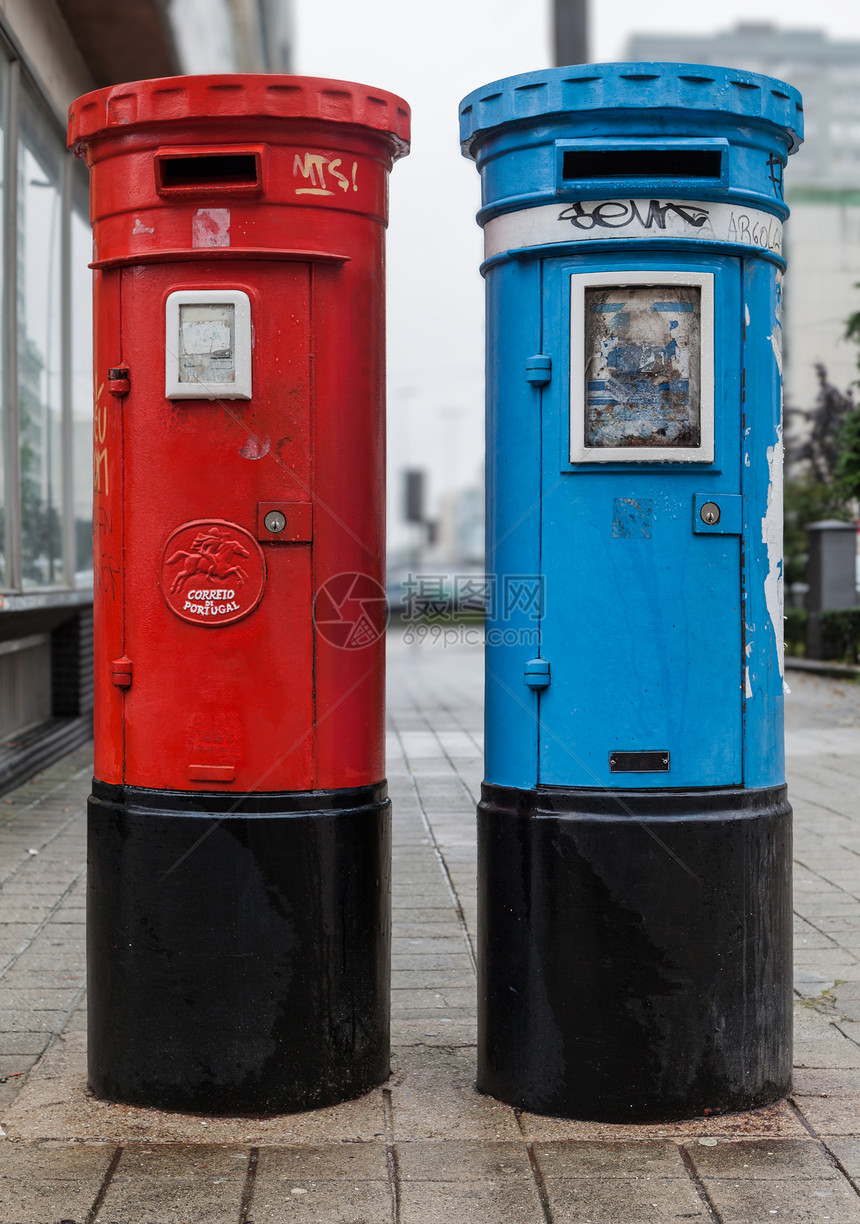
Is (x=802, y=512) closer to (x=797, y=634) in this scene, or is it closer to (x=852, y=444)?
(x=797, y=634)

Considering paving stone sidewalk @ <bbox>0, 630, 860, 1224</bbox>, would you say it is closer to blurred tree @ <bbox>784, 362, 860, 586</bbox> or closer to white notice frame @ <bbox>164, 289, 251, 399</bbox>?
white notice frame @ <bbox>164, 289, 251, 399</bbox>

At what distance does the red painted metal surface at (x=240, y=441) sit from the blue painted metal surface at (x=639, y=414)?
1.53 ft

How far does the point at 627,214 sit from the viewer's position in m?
3.50

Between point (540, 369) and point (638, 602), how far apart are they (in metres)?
0.66

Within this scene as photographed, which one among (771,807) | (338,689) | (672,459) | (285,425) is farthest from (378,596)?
(771,807)

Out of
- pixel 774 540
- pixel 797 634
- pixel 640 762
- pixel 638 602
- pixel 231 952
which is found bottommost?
pixel 231 952

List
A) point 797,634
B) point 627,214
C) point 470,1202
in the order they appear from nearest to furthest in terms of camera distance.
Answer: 1. point 470,1202
2. point 627,214
3. point 797,634

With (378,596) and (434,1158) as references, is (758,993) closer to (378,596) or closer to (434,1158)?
(434,1158)

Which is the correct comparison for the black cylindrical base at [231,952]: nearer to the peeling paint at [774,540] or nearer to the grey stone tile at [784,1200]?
the grey stone tile at [784,1200]

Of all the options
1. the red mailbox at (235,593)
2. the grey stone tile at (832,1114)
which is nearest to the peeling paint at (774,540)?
the red mailbox at (235,593)

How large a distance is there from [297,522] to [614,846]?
1187mm

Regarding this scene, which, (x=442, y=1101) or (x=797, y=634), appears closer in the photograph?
(x=442, y=1101)

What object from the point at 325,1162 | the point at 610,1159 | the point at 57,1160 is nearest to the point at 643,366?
the point at 610,1159

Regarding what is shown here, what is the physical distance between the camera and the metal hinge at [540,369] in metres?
3.55
